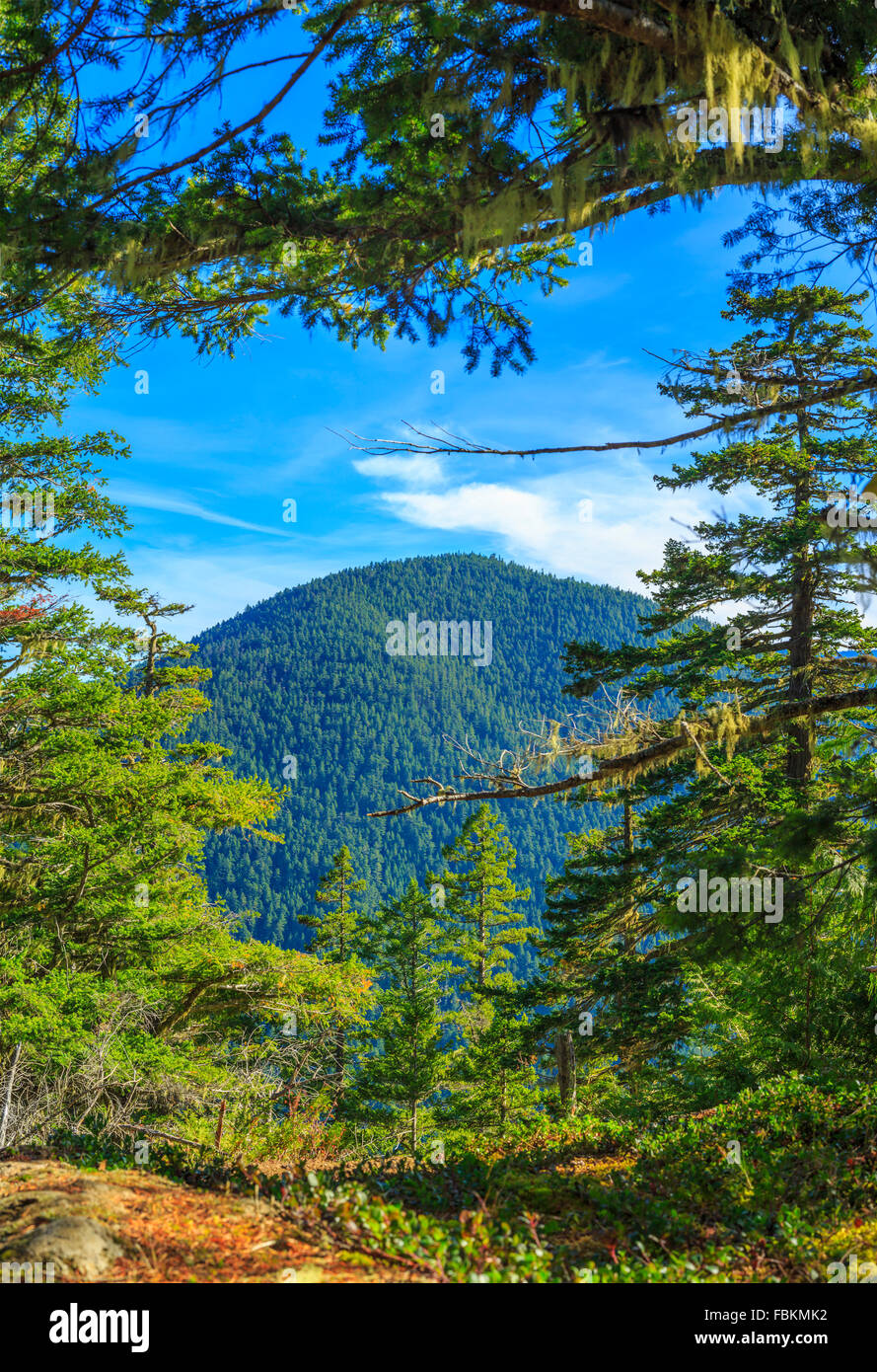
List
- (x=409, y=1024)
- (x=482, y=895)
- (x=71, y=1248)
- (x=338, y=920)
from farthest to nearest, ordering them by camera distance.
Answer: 1. (x=338, y=920)
2. (x=482, y=895)
3. (x=409, y=1024)
4. (x=71, y=1248)

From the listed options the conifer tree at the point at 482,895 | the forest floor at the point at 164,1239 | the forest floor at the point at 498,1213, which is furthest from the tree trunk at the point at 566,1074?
the conifer tree at the point at 482,895

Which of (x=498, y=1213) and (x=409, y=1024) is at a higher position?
(x=498, y=1213)

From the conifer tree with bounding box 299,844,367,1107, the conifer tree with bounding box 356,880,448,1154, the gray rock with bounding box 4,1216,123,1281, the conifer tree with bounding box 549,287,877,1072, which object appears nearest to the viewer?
the gray rock with bounding box 4,1216,123,1281

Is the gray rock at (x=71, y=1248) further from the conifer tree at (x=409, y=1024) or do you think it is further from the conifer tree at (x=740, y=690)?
the conifer tree at (x=409, y=1024)

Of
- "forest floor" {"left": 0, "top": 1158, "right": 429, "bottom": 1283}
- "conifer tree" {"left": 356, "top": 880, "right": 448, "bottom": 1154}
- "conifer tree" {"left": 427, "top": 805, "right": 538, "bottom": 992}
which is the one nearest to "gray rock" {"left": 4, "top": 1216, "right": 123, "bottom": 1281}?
"forest floor" {"left": 0, "top": 1158, "right": 429, "bottom": 1283}

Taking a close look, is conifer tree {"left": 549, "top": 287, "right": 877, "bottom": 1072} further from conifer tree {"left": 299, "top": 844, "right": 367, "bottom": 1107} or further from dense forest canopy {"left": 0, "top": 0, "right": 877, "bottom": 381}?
conifer tree {"left": 299, "top": 844, "right": 367, "bottom": 1107}

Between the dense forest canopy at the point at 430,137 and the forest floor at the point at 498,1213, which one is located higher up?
the dense forest canopy at the point at 430,137

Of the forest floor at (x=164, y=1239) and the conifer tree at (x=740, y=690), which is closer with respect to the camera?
the forest floor at (x=164, y=1239)

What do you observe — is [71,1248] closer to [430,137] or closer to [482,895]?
[430,137]

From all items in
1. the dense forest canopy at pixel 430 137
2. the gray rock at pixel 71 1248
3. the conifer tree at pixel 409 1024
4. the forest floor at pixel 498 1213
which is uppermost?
the dense forest canopy at pixel 430 137

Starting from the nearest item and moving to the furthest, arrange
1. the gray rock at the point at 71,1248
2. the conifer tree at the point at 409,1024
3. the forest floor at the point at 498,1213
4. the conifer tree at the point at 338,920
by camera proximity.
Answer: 1. the gray rock at the point at 71,1248
2. the forest floor at the point at 498,1213
3. the conifer tree at the point at 409,1024
4. the conifer tree at the point at 338,920

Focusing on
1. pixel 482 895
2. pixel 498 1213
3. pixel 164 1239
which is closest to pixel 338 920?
pixel 482 895

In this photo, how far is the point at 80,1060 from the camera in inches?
437
